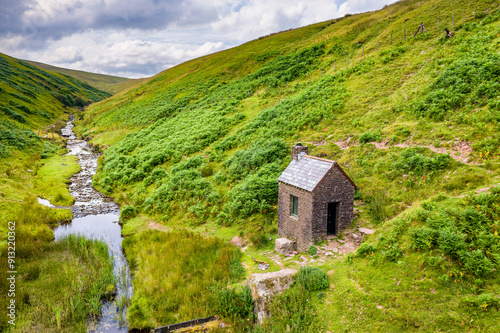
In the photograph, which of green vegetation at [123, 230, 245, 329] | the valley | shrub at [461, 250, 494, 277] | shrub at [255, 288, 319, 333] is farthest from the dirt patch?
shrub at [461, 250, 494, 277]

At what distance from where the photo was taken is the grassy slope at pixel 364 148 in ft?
35.5

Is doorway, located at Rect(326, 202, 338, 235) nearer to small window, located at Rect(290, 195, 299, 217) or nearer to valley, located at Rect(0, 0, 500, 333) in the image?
valley, located at Rect(0, 0, 500, 333)

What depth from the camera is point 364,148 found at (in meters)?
21.6

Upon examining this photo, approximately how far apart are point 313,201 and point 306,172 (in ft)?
6.24

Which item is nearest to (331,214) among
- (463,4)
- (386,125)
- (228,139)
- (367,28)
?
(386,125)

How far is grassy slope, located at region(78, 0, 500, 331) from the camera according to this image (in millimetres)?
10812

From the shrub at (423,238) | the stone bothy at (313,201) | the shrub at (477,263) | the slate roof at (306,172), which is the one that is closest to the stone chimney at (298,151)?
the slate roof at (306,172)

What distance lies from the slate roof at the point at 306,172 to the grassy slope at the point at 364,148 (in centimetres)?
375

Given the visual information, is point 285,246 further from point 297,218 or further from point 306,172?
point 306,172

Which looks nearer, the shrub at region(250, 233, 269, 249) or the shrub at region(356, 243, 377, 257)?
the shrub at region(356, 243, 377, 257)

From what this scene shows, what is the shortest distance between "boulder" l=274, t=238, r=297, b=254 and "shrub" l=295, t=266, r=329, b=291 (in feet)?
9.91

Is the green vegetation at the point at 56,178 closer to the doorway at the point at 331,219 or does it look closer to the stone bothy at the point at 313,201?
the stone bothy at the point at 313,201

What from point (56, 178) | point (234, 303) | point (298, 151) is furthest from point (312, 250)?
point (56, 178)

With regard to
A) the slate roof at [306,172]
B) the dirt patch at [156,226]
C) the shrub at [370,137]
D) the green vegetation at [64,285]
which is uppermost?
the shrub at [370,137]
